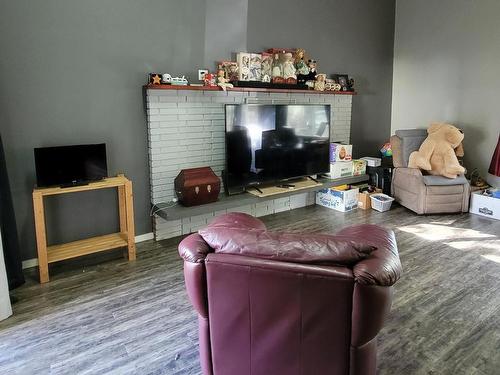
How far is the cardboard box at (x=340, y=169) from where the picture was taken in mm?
4738

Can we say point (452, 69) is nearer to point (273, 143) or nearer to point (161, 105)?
point (273, 143)

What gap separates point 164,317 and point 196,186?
1.38 metres

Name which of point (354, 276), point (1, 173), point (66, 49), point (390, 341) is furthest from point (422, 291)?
point (66, 49)

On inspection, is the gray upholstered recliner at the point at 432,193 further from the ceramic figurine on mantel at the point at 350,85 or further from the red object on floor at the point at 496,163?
the ceramic figurine on mantel at the point at 350,85

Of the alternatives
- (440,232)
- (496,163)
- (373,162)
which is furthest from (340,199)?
(496,163)

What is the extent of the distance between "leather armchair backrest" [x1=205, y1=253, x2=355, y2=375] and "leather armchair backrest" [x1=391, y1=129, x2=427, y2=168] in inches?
153

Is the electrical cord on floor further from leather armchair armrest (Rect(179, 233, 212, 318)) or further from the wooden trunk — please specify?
leather armchair armrest (Rect(179, 233, 212, 318))

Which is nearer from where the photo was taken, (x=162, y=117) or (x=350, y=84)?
(x=162, y=117)

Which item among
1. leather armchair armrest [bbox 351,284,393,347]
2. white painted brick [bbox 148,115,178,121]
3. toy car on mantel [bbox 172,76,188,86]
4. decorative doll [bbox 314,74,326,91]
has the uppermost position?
decorative doll [bbox 314,74,326,91]

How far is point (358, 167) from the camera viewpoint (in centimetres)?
497

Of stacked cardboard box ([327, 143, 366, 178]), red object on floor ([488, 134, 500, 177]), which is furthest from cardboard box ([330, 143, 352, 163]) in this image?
red object on floor ([488, 134, 500, 177])

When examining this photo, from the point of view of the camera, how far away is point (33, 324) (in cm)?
240

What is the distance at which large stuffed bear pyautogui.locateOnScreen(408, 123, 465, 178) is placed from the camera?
4555mm

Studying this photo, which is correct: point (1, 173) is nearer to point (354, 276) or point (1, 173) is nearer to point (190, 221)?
point (190, 221)
